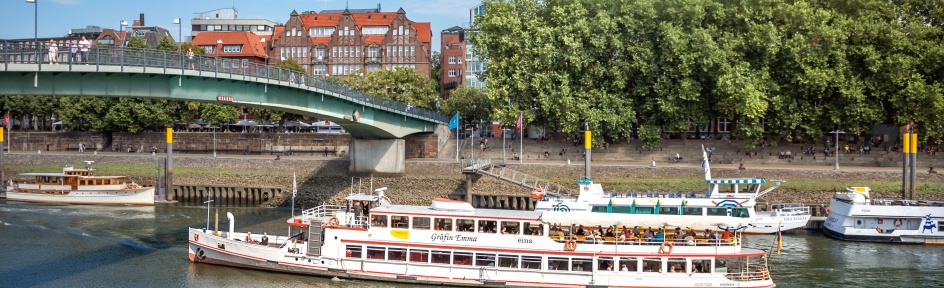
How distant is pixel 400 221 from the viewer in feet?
121

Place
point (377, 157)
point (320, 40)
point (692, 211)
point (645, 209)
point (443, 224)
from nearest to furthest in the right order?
1. point (443, 224)
2. point (645, 209)
3. point (692, 211)
4. point (377, 157)
5. point (320, 40)

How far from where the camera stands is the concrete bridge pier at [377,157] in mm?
64125

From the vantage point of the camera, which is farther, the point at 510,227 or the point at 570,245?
the point at 510,227

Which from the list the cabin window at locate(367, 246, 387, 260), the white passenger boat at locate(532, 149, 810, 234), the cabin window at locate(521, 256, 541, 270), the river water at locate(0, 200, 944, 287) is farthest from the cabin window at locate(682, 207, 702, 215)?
the cabin window at locate(367, 246, 387, 260)

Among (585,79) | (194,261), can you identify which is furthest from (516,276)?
(585,79)

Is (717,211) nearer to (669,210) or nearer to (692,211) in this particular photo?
(692,211)

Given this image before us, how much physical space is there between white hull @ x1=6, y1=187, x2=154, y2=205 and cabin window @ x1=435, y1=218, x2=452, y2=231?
30.5 metres

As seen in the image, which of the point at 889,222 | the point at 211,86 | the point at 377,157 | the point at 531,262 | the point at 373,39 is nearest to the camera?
the point at 531,262

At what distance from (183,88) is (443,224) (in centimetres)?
1456

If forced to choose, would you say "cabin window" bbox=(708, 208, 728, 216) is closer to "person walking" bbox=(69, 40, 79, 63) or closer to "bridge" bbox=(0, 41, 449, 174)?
"bridge" bbox=(0, 41, 449, 174)

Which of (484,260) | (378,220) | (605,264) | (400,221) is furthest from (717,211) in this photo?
(378,220)

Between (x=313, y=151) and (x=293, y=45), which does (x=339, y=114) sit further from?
(x=293, y=45)

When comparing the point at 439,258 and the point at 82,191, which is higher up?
the point at 82,191

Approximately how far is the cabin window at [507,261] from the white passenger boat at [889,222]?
20.8 m
